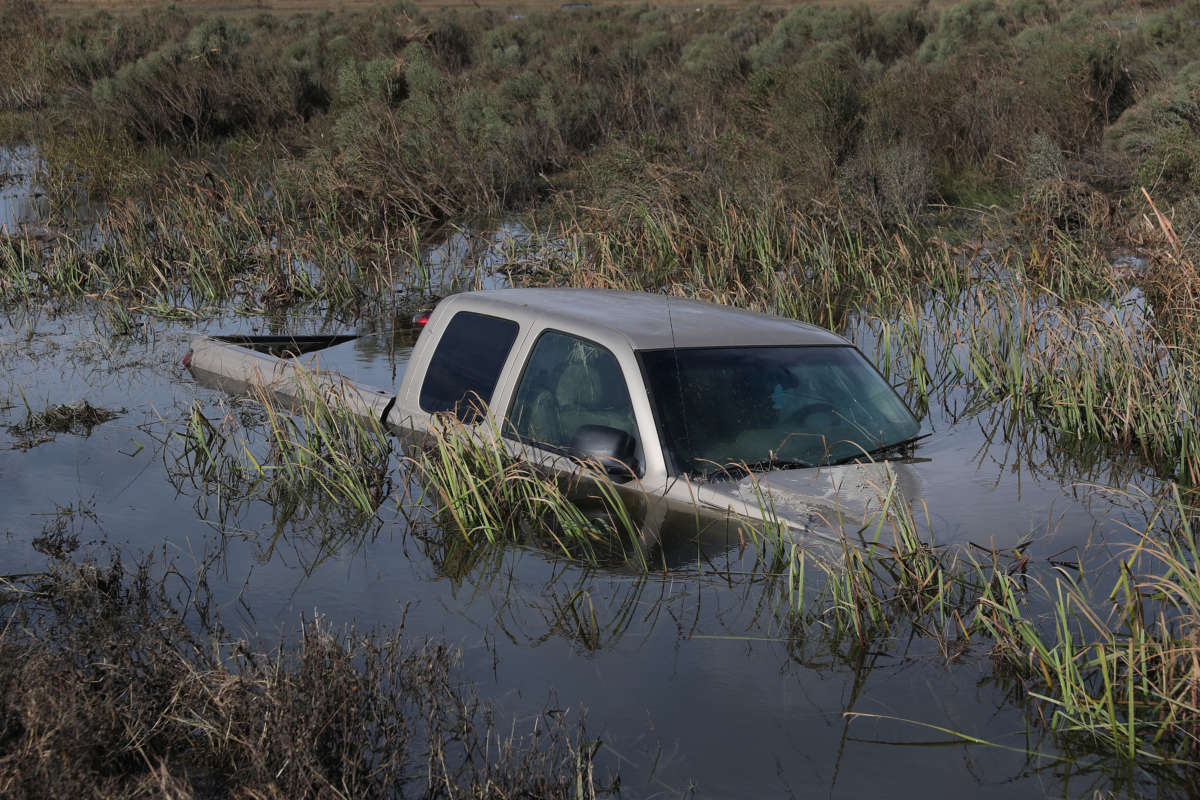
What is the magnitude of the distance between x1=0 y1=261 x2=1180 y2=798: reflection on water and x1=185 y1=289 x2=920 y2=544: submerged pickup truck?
0.85 feet

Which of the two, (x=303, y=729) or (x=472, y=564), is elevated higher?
(x=303, y=729)

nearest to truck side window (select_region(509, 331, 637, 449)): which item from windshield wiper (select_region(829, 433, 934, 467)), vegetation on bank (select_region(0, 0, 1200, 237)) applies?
windshield wiper (select_region(829, 433, 934, 467))

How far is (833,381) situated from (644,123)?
55.9ft

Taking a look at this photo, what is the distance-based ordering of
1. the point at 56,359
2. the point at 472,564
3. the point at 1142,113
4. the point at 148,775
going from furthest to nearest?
the point at 1142,113, the point at 56,359, the point at 472,564, the point at 148,775

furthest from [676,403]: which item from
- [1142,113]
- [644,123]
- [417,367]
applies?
[644,123]

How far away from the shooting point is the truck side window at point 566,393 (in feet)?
18.6


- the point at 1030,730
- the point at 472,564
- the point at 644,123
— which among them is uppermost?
the point at 1030,730

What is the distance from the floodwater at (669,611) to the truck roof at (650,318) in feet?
2.94

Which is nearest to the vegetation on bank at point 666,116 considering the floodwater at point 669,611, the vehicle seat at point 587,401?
the floodwater at point 669,611

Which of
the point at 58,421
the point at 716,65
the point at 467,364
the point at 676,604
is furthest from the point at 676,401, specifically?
the point at 716,65

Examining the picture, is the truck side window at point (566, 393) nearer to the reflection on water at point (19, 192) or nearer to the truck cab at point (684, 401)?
the truck cab at point (684, 401)

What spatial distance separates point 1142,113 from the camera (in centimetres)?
1695

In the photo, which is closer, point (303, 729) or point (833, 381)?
point (303, 729)

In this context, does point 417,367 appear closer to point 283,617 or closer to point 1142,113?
point 283,617
